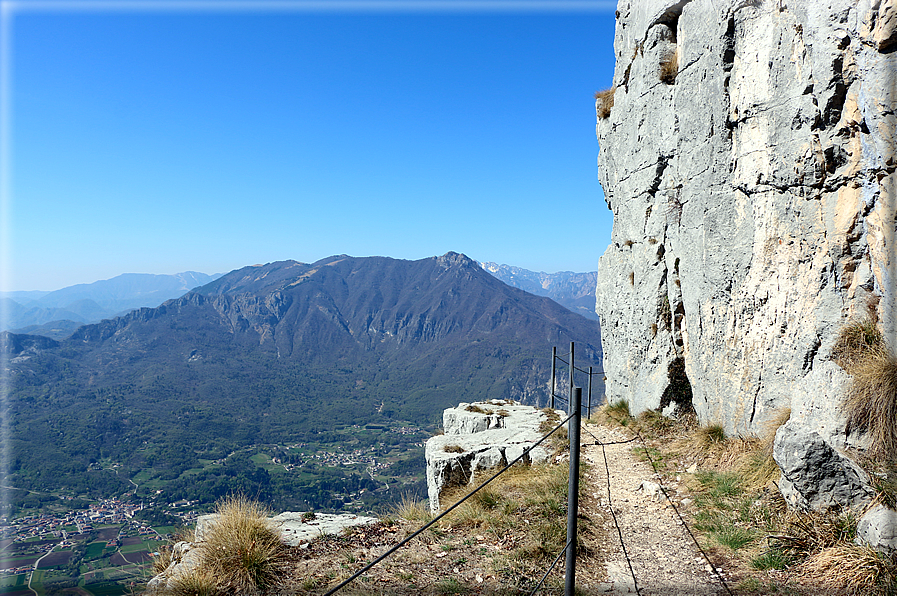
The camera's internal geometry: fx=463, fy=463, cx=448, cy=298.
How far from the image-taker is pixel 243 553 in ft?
23.3

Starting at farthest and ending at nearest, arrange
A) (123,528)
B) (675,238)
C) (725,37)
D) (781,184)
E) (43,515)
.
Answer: (43,515) → (123,528) → (675,238) → (725,37) → (781,184)

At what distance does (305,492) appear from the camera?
125 meters

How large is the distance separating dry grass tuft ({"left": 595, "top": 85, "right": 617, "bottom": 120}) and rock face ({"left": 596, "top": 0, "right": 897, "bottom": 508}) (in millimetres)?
1910

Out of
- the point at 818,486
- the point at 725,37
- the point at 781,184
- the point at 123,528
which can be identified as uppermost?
the point at 725,37

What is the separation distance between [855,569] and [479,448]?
9.54 meters

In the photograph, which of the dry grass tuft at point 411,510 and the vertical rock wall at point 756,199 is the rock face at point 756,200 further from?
the dry grass tuft at point 411,510

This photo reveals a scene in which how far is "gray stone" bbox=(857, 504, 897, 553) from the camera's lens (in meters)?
5.30

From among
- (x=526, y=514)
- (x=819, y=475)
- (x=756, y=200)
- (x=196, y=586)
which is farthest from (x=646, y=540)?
(x=756, y=200)

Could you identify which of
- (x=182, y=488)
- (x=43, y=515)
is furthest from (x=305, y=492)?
(x=43, y=515)

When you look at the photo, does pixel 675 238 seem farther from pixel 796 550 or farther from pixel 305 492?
pixel 305 492

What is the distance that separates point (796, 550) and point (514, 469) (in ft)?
20.3

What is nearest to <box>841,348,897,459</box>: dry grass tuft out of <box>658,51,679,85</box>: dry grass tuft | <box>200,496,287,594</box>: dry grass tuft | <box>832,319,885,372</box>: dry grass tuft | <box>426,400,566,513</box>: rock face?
<box>832,319,885,372</box>: dry grass tuft

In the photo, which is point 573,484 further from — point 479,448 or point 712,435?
point 479,448

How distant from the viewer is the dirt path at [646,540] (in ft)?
20.9
